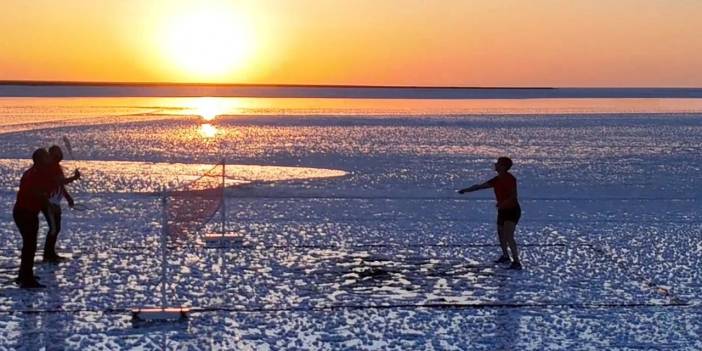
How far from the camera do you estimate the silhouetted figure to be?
37.6ft

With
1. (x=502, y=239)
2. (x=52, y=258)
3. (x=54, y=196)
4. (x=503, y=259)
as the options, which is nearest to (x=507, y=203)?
(x=502, y=239)

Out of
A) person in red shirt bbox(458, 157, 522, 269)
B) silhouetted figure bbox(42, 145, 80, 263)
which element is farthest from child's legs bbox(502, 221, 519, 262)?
silhouetted figure bbox(42, 145, 80, 263)

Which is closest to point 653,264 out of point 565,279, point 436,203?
point 565,279

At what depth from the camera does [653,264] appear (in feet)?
43.5

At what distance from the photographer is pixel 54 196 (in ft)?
41.2

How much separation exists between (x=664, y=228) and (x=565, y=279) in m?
4.91

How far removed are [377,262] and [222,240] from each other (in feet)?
8.38

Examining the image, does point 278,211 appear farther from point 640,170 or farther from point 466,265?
point 640,170

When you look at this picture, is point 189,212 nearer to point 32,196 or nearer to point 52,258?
point 52,258

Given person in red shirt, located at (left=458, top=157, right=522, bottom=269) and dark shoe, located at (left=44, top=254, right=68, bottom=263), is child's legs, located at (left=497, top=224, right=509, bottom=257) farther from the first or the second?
dark shoe, located at (left=44, top=254, right=68, bottom=263)

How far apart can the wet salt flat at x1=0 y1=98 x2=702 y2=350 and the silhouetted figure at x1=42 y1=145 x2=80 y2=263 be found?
32cm

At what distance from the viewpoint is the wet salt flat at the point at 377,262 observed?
9602 mm

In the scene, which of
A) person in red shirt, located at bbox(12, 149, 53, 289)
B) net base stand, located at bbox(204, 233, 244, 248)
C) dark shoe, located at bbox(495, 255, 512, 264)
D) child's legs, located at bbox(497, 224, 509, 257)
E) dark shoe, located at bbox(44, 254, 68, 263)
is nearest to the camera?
person in red shirt, located at bbox(12, 149, 53, 289)

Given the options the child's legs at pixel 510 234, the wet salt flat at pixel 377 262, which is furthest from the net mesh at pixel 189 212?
the child's legs at pixel 510 234
